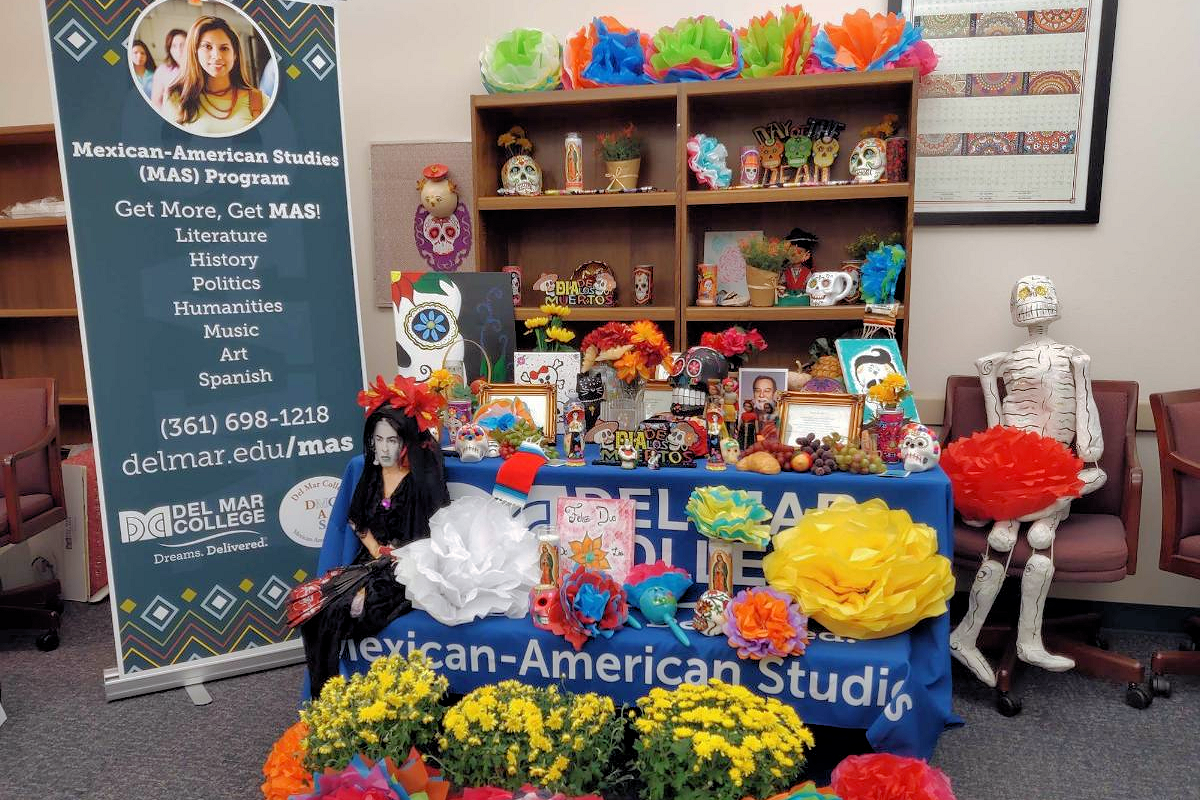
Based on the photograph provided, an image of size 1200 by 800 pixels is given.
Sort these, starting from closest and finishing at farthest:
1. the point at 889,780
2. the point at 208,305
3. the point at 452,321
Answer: the point at 889,780
the point at 208,305
the point at 452,321

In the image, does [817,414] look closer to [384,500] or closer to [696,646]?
[696,646]

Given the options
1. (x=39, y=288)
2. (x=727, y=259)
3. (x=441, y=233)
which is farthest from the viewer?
(x=39, y=288)

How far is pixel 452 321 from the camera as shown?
8.41 feet

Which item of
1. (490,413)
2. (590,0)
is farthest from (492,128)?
(490,413)

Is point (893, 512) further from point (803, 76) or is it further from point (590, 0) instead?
point (590, 0)

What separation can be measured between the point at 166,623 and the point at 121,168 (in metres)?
1.41

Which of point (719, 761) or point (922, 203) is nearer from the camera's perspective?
point (719, 761)

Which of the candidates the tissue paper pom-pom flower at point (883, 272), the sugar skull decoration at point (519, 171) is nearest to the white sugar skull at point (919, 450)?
the tissue paper pom-pom flower at point (883, 272)

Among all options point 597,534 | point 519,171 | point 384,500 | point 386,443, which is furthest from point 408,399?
point 519,171

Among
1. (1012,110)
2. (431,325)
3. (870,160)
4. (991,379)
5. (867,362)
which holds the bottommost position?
(991,379)

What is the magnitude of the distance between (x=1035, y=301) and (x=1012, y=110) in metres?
0.76

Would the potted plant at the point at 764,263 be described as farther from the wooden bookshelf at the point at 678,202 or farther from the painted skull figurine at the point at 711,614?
the painted skull figurine at the point at 711,614

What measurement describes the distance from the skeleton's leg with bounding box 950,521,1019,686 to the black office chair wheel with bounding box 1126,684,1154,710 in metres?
0.38

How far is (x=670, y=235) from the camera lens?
3152 mm
